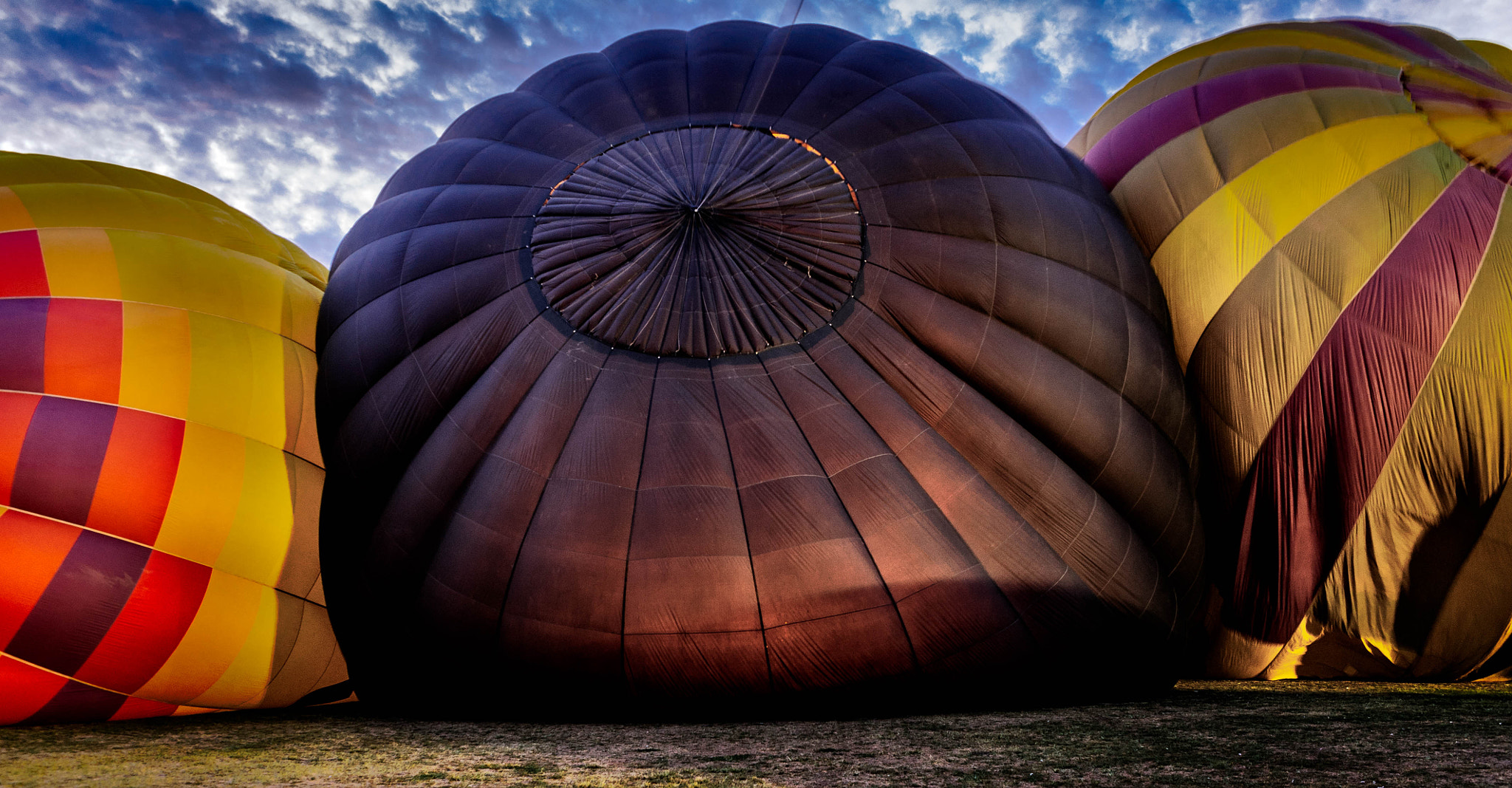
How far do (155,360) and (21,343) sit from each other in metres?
0.47

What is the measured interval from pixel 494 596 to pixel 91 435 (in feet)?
5.97

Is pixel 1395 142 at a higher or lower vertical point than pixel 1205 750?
higher

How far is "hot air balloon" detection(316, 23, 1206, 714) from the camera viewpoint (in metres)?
3.67

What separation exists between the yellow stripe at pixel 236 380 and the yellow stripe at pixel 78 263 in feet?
1.25

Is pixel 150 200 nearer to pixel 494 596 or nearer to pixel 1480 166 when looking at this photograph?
pixel 494 596

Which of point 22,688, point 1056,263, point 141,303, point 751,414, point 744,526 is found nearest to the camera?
point 22,688

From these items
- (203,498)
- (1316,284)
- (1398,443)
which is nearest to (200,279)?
(203,498)

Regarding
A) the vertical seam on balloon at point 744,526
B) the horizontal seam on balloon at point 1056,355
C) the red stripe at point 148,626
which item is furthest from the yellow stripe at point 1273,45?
the red stripe at point 148,626

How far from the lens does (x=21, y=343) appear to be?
3.68m

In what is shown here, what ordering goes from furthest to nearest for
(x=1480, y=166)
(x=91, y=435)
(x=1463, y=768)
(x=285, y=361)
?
1. (x=1480, y=166)
2. (x=285, y=361)
3. (x=91, y=435)
4. (x=1463, y=768)

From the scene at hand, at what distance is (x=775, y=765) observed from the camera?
2766 mm

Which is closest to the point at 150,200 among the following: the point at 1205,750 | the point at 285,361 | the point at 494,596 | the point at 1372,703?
the point at 285,361

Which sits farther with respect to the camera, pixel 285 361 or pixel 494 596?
pixel 285 361

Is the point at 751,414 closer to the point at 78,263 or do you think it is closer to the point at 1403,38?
→ the point at 78,263
